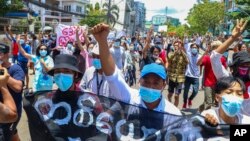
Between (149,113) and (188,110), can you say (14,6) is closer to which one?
(188,110)

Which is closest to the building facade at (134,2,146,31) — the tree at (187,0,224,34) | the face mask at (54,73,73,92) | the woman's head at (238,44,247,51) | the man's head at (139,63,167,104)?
the tree at (187,0,224,34)

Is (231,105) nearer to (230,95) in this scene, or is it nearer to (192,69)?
(230,95)

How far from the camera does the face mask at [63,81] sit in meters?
3.33

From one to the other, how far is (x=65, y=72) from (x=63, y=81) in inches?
5.2

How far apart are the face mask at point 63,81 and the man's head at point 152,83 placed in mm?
683

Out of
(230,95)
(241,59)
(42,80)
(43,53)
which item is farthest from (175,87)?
(230,95)

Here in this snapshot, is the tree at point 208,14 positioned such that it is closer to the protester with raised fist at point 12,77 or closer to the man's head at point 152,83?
the protester with raised fist at point 12,77

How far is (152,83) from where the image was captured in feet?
10.1

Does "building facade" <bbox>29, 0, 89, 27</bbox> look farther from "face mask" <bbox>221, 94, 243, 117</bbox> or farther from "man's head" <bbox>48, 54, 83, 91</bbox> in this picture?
"face mask" <bbox>221, 94, 243, 117</bbox>

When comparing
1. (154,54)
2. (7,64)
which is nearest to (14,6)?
(154,54)

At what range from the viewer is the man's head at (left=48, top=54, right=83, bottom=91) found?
11.1ft

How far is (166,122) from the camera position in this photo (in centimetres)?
286

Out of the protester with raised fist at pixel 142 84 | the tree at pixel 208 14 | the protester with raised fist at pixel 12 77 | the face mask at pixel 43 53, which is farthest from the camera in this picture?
the tree at pixel 208 14

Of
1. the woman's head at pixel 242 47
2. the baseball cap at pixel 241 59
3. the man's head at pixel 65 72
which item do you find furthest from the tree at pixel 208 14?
the man's head at pixel 65 72
